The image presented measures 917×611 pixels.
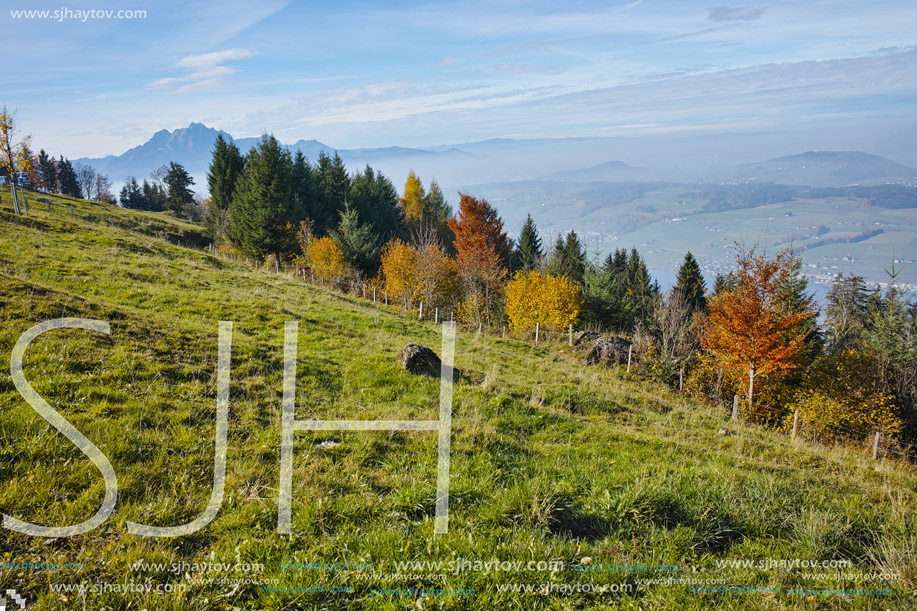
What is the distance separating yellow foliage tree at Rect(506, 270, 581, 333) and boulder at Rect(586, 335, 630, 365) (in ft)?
35.1

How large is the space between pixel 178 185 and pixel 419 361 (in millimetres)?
86329

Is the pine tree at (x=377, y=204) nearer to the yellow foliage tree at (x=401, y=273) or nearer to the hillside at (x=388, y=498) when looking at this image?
the yellow foliage tree at (x=401, y=273)

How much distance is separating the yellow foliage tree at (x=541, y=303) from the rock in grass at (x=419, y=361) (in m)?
24.1

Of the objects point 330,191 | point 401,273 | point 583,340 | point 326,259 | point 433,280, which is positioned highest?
point 330,191

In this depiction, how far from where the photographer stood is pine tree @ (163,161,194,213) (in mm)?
76875

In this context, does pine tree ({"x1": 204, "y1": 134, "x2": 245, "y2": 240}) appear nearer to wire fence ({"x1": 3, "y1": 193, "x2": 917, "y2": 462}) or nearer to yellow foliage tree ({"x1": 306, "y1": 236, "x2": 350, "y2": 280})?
wire fence ({"x1": 3, "y1": 193, "x2": 917, "y2": 462})

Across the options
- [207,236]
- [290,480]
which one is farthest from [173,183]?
[290,480]

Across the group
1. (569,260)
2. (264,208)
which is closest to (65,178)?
(264,208)

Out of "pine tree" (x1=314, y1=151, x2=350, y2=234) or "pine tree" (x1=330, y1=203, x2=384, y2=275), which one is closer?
"pine tree" (x1=330, y1=203, x2=384, y2=275)

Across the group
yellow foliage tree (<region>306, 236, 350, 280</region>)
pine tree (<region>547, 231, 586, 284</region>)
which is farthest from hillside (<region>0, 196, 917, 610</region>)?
pine tree (<region>547, 231, 586, 284</region>)

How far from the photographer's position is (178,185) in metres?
77.8

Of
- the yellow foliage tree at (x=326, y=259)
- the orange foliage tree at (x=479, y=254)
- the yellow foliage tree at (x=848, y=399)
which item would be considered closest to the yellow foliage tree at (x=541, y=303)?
the orange foliage tree at (x=479, y=254)

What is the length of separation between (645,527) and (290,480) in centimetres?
458

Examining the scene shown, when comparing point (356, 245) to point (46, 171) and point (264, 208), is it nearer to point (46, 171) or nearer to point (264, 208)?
point (264, 208)
